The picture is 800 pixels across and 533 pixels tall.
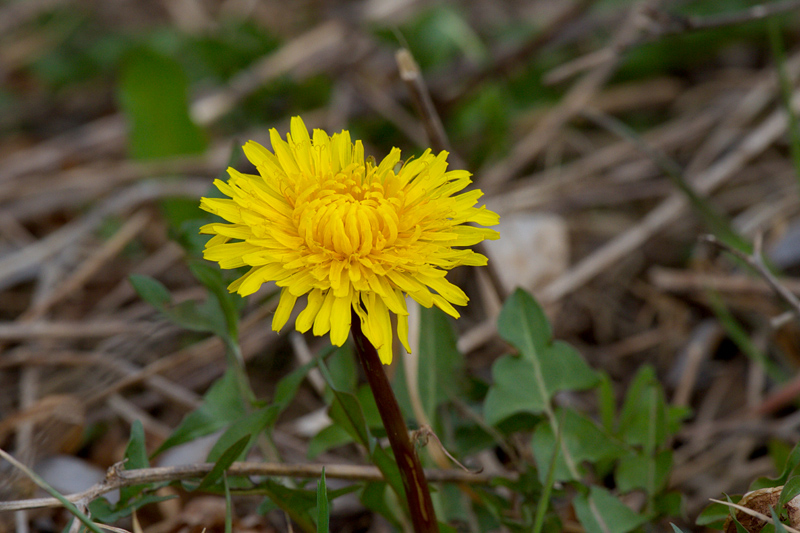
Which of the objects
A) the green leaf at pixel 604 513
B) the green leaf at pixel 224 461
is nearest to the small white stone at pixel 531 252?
the green leaf at pixel 604 513

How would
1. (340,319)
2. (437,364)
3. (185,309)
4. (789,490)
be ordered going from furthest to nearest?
(437,364) < (185,309) < (789,490) < (340,319)

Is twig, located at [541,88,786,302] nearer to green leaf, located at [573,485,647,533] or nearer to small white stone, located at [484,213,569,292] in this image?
small white stone, located at [484,213,569,292]

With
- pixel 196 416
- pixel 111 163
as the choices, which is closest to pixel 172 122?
pixel 111 163

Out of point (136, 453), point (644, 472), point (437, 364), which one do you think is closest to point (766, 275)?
point (644, 472)

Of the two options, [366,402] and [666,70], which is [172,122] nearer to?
[366,402]

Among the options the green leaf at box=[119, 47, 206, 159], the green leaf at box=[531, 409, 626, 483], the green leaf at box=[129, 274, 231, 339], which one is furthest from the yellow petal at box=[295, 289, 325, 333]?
the green leaf at box=[119, 47, 206, 159]

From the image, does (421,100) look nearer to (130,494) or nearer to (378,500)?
(378,500)

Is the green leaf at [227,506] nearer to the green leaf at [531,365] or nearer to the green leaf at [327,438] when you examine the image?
the green leaf at [327,438]
